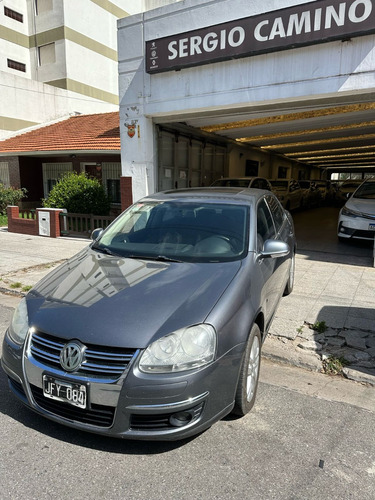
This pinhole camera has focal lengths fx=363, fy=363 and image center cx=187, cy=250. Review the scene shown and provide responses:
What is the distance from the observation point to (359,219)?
28.1 feet

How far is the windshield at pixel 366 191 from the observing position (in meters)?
9.41

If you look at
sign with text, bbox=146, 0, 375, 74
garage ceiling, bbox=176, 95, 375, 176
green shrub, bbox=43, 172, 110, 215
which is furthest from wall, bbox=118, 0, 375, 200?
green shrub, bbox=43, 172, 110, 215

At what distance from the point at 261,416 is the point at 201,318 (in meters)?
1.09

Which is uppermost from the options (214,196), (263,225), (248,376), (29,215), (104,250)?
(214,196)

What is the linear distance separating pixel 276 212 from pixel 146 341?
3230mm

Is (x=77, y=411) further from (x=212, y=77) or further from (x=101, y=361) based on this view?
(x=212, y=77)

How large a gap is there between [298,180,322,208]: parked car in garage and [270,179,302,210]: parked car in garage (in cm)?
76

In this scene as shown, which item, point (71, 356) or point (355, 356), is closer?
point (71, 356)

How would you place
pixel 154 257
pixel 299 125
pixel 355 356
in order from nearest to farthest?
1. pixel 154 257
2. pixel 355 356
3. pixel 299 125

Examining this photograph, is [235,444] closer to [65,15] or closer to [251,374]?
[251,374]

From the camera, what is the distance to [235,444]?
2.51 meters

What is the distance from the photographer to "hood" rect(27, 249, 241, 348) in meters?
2.34

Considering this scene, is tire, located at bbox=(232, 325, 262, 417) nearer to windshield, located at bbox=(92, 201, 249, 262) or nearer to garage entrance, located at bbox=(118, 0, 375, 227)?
windshield, located at bbox=(92, 201, 249, 262)

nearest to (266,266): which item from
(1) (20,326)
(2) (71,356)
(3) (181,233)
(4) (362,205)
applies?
(3) (181,233)
